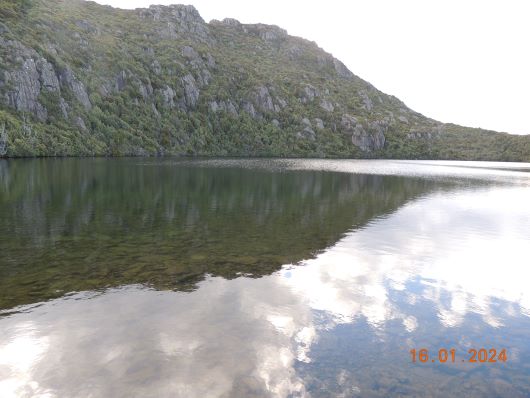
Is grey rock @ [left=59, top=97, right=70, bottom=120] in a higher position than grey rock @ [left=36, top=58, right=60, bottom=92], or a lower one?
lower

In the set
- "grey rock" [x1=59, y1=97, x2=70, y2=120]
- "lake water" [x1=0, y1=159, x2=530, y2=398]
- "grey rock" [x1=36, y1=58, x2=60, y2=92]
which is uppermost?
"grey rock" [x1=36, y1=58, x2=60, y2=92]

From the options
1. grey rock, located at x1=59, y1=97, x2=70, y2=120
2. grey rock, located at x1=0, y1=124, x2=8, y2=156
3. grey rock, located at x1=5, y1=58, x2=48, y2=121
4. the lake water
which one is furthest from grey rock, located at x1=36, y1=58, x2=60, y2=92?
the lake water

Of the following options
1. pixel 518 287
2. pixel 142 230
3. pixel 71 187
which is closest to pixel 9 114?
pixel 71 187

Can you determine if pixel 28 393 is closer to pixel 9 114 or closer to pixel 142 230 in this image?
pixel 142 230

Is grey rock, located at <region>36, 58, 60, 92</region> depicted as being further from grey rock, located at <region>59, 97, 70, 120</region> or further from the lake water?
the lake water

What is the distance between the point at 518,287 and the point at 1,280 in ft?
92.9
